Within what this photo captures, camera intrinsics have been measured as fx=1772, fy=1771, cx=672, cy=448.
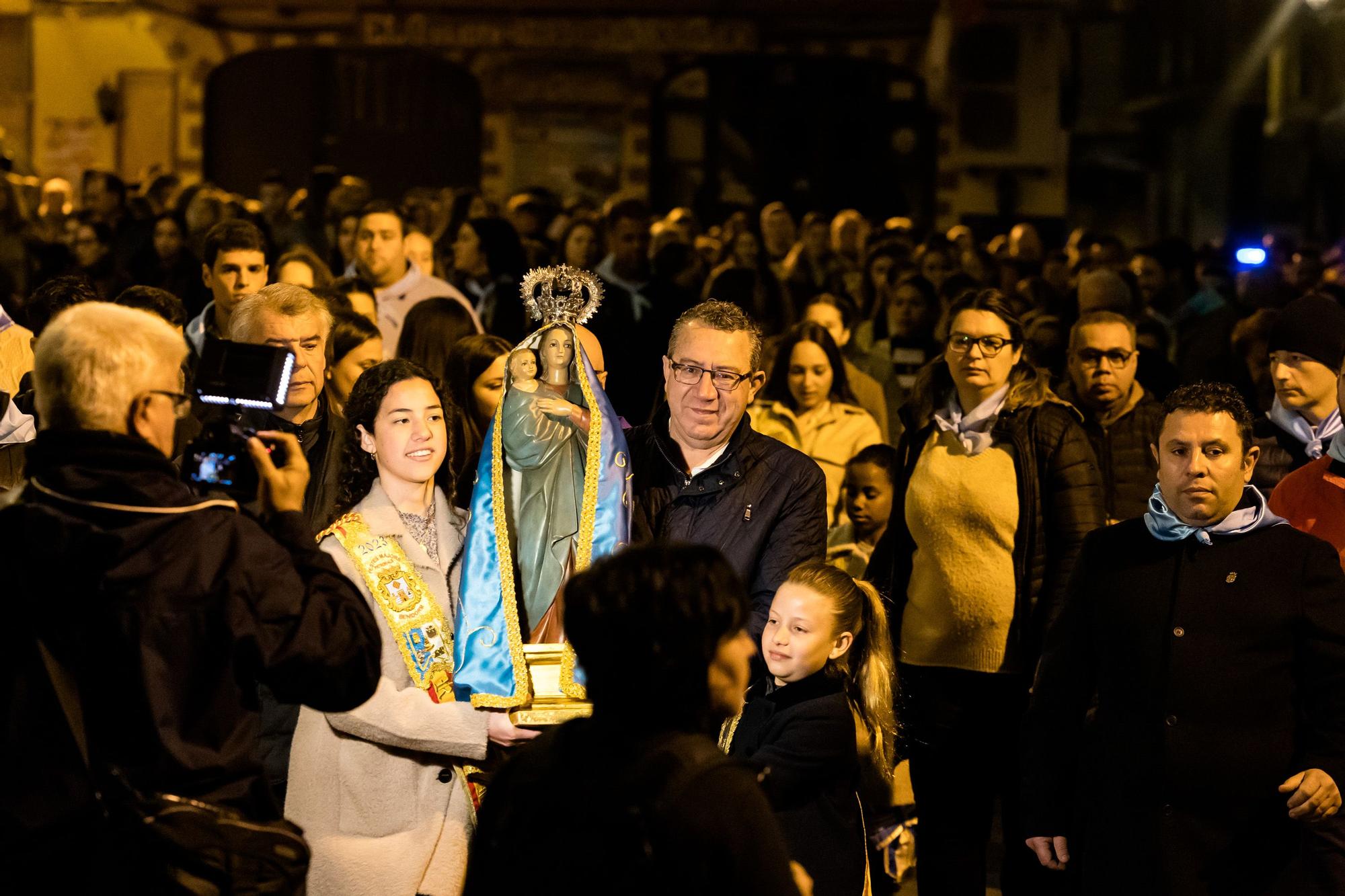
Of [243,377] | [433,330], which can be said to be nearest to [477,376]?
[433,330]

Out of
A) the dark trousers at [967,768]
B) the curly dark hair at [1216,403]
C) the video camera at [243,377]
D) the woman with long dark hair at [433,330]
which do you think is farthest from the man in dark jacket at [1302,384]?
the video camera at [243,377]

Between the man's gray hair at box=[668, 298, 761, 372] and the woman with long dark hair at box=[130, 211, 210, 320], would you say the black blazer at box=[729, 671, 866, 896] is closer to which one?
the man's gray hair at box=[668, 298, 761, 372]

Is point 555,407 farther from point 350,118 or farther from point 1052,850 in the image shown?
point 350,118

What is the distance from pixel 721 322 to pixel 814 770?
120cm

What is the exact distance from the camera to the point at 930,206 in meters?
21.8

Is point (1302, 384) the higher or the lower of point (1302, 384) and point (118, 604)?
the higher

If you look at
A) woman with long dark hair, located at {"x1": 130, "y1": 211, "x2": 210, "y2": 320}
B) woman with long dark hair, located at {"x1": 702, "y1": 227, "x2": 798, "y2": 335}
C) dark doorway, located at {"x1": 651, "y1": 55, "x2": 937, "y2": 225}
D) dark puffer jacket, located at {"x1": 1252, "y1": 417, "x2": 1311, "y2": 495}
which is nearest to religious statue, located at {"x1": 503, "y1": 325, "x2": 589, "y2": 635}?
dark puffer jacket, located at {"x1": 1252, "y1": 417, "x2": 1311, "y2": 495}

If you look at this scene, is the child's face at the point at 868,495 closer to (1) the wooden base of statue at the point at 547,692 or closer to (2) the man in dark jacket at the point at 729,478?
(2) the man in dark jacket at the point at 729,478

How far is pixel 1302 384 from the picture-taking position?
5.90m

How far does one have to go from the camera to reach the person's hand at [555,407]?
14.8 ft

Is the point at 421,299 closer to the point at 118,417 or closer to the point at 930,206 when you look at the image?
the point at 118,417

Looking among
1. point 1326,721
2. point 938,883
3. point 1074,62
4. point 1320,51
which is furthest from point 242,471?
point 1320,51

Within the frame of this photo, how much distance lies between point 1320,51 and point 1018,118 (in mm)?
11297

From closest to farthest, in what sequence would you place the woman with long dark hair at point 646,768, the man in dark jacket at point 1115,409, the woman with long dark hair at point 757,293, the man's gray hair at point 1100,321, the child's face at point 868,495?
the woman with long dark hair at point 646,768, the man in dark jacket at point 1115,409, the man's gray hair at point 1100,321, the child's face at point 868,495, the woman with long dark hair at point 757,293
